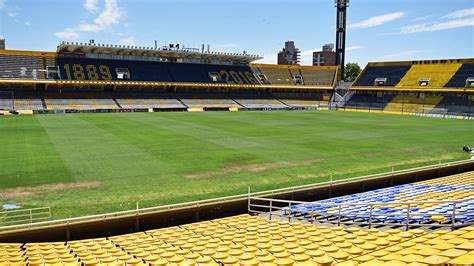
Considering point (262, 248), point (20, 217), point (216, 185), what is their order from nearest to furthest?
point (262, 248) < point (20, 217) < point (216, 185)

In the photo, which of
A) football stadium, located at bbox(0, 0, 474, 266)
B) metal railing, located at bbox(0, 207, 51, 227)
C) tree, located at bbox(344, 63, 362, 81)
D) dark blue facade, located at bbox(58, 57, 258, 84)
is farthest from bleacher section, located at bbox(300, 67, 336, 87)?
metal railing, located at bbox(0, 207, 51, 227)

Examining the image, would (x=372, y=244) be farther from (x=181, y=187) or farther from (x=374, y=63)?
(x=374, y=63)

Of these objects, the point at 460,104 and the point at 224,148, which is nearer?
the point at 224,148

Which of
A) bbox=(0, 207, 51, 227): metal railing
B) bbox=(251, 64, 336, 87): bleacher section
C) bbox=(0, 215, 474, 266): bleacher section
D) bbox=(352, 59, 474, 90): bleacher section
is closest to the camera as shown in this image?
bbox=(0, 215, 474, 266): bleacher section

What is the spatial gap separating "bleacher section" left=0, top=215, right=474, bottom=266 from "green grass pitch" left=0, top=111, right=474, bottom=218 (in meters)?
5.32

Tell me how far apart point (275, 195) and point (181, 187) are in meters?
5.99

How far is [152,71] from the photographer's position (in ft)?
263

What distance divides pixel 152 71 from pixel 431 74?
56755 mm

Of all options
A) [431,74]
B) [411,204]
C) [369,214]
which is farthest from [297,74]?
[369,214]

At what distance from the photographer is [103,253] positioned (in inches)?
421

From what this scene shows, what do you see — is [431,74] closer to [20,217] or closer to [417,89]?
[417,89]

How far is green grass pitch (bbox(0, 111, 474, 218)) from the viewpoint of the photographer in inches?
773

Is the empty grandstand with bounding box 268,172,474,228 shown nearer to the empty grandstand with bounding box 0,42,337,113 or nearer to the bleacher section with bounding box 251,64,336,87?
the empty grandstand with bounding box 0,42,337,113

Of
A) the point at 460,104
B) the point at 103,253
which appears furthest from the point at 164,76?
the point at 103,253
